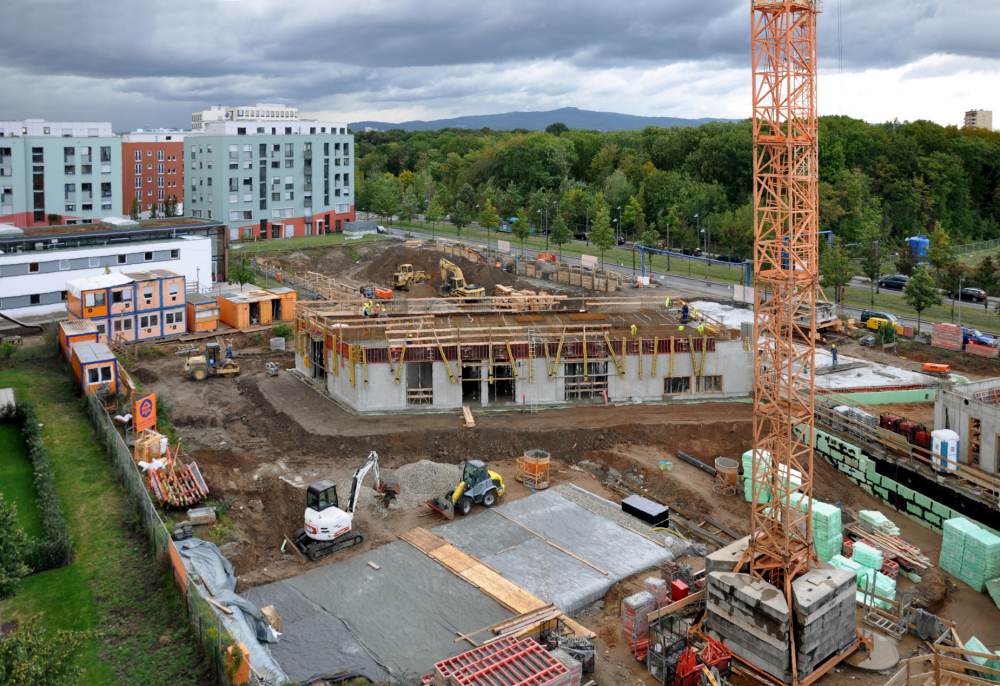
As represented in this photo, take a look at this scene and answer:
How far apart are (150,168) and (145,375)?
235ft

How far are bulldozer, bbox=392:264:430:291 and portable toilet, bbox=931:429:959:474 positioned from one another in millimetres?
45684

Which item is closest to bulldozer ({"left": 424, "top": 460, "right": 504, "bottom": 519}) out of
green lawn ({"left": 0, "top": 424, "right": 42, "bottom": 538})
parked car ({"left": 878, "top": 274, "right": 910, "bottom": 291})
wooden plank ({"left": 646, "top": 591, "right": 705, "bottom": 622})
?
wooden plank ({"left": 646, "top": 591, "right": 705, "bottom": 622})

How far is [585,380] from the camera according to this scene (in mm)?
38469

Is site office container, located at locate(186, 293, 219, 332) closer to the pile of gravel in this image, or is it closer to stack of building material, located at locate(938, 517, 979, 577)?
the pile of gravel

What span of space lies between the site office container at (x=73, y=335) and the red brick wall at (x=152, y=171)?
6347 centimetres

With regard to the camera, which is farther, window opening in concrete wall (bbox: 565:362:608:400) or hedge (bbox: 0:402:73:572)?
window opening in concrete wall (bbox: 565:362:608:400)

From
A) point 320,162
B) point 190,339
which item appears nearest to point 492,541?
point 190,339

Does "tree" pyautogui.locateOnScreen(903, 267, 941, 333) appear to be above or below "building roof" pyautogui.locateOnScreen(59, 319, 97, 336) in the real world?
above

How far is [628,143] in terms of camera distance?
118188 millimetres

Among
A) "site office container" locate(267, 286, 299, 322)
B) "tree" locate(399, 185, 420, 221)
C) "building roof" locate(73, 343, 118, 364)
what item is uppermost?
"tree" locate(399, 185, 420, 221)

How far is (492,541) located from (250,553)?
Answer: 293 inches

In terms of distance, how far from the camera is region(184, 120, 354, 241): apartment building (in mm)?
85750

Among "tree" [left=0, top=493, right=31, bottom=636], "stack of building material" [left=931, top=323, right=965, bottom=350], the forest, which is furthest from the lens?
the forest

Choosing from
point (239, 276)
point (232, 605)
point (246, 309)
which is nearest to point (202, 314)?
point (246, 309)
